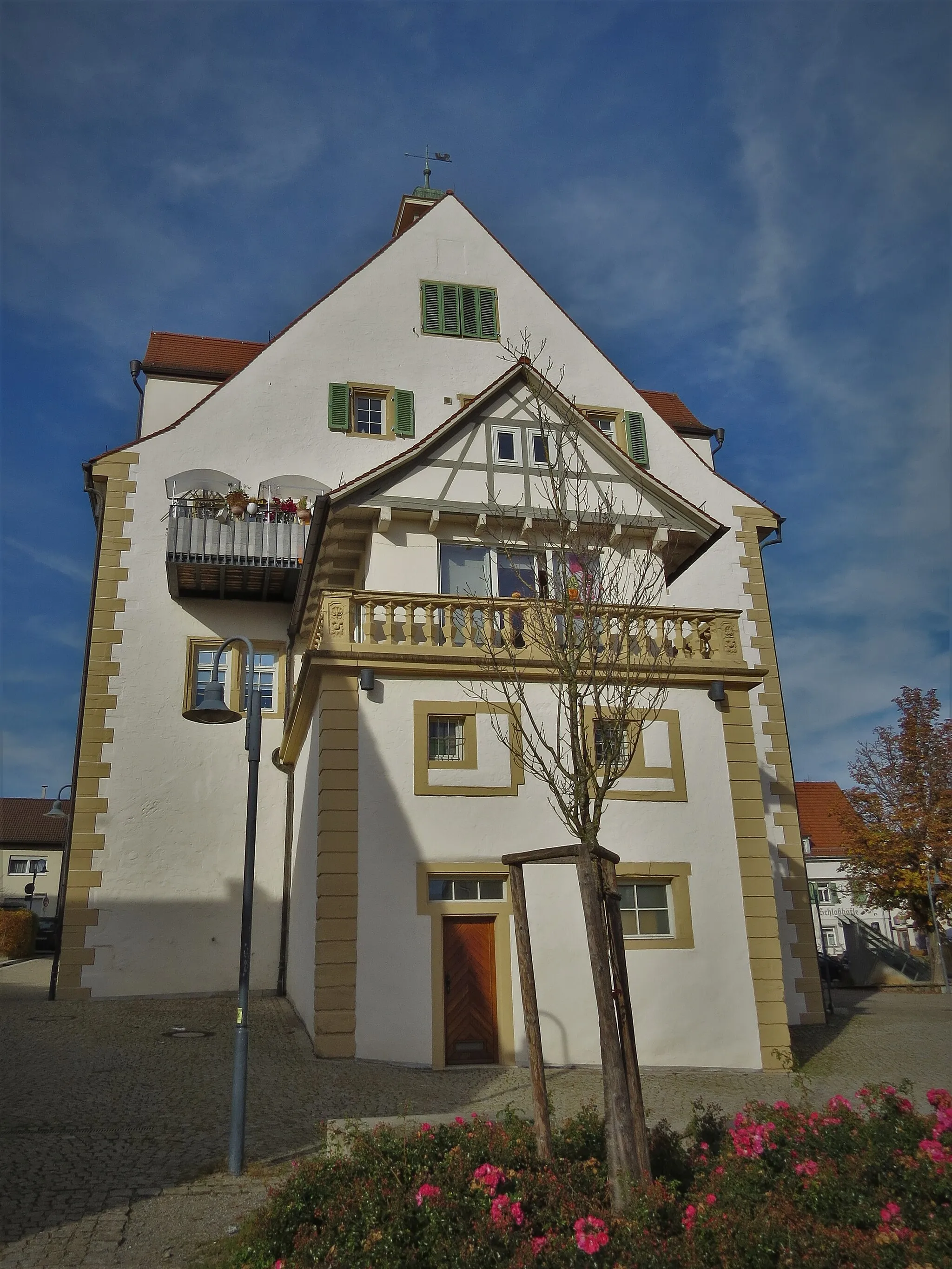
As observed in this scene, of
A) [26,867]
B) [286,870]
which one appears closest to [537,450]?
[286,870]

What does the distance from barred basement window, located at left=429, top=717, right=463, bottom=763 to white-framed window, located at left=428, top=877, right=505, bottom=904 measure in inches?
63.2

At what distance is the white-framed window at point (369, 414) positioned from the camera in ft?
76.1

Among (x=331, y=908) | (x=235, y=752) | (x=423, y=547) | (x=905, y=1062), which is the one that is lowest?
(x=905, y=1062)

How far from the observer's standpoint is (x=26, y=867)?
5553 cm

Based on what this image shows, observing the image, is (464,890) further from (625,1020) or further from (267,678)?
(267,678)

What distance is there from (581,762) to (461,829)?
581cm

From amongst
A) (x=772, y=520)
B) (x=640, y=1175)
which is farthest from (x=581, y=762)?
(x=772, y=520)

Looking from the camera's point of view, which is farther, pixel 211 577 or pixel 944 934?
pixel 944 934

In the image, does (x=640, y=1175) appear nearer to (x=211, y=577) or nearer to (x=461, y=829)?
(x=461, y=829)

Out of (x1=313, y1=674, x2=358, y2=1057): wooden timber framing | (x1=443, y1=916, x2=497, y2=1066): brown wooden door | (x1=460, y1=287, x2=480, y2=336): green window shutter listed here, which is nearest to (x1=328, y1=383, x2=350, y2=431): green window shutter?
(x1=460, y1=287, x2=480, y2=336): green window shutter

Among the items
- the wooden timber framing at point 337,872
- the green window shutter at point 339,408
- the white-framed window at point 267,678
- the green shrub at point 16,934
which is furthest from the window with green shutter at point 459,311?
the green shrub at point 16,934

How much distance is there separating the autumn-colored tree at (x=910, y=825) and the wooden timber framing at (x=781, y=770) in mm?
13034

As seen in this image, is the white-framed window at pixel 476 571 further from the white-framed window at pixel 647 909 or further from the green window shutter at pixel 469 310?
the green window shutter at pixel 469 310

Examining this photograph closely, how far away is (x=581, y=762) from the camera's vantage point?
826 cm
